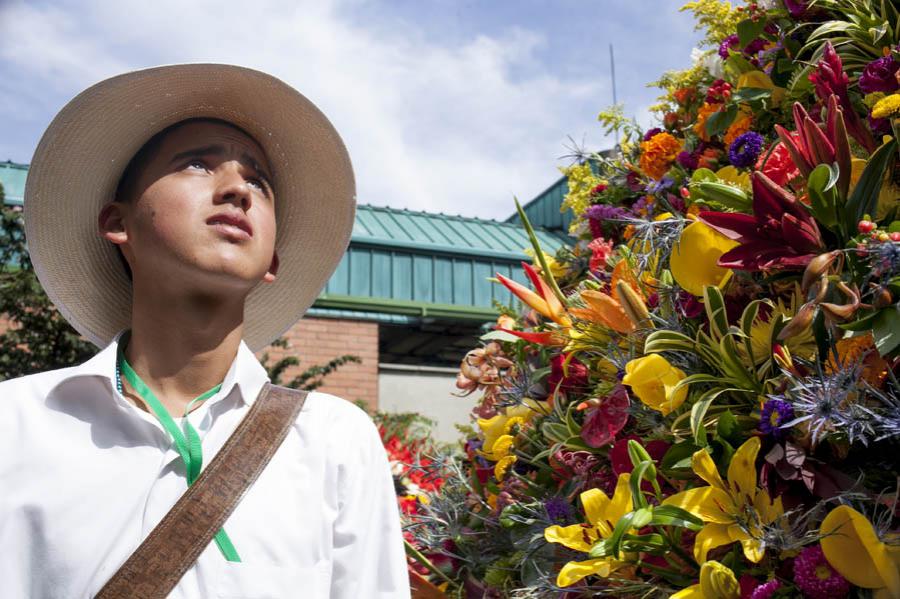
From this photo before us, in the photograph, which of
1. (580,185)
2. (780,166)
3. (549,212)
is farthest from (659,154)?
(549,212)

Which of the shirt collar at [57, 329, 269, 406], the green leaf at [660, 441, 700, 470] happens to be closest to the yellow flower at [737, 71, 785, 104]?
the green leaf at [660, 441, 700, 470]

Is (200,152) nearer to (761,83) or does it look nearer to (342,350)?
(761,83)

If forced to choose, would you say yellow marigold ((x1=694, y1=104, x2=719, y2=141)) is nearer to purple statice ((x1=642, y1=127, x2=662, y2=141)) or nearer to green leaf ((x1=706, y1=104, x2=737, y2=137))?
green leaf ((x1=706, y1=104, x2=737, y2=137))

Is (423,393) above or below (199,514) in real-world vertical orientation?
below

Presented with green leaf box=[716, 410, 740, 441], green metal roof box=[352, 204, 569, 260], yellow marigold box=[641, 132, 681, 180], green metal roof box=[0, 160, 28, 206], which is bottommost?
green leaf box=[716, 410, 740, 441]

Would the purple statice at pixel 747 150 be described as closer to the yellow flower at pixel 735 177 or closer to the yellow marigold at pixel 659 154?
the yellow flower at pixel 735 177

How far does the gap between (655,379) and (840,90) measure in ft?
1.59

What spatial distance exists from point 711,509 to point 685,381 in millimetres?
162

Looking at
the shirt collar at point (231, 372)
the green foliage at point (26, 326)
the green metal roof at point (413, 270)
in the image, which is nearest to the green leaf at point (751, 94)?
the shirt collar at point (231, 372)

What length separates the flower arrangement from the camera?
3.31 ft

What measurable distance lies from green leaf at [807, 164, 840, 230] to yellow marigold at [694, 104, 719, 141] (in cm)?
58

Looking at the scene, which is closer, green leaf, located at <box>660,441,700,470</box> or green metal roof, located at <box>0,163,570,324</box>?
green leaf, located at <box>660,441,700,470</box>

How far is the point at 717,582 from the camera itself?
1054 millimetres

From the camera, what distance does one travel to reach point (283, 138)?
1815mm
